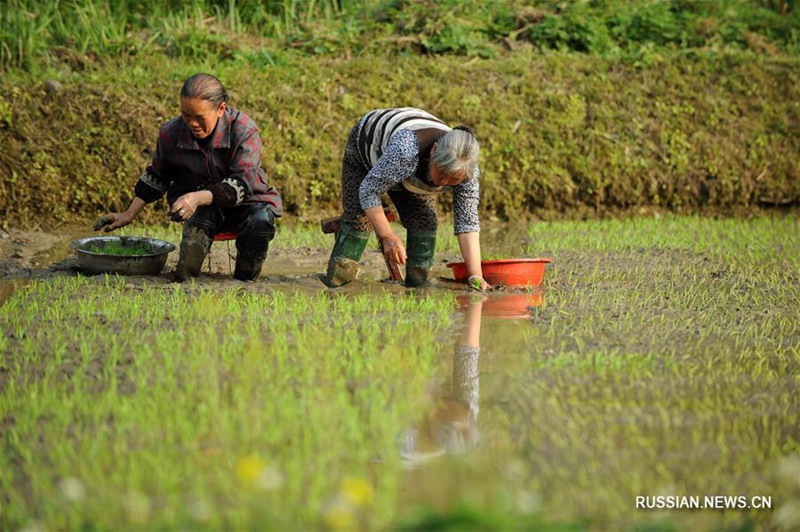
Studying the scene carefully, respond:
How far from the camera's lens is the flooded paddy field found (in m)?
2.87

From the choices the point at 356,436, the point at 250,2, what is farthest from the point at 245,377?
the point at 250,2

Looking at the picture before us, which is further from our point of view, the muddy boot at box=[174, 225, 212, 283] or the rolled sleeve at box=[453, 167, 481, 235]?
the muddy boot at box=[174, 225, 212, 283]

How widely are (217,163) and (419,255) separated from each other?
4.51ft

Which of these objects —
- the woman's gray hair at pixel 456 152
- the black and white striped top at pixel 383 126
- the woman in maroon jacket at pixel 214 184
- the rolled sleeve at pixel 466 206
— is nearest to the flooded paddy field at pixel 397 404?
the woman in maroon jacket at pixel 214 184

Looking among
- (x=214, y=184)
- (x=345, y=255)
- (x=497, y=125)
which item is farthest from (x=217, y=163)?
(x=497, y=125)

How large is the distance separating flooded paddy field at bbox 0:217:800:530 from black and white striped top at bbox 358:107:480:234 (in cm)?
54

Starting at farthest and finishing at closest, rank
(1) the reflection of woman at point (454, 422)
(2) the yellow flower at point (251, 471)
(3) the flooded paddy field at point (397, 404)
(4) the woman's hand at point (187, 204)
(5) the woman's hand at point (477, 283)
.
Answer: (5) the woman's hand at point (477, 283) → (4) the woman's hand at point (187, 204) → (1) the reflection of woman at point (454, 422) → (3) the flooded paddy field at point (397, 404) → (2) the yellow flower at point (251, 471)

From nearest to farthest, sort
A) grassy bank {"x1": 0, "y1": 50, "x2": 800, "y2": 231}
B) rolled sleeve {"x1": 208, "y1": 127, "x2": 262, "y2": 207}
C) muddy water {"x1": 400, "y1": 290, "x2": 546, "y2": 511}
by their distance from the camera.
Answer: muddy water {"x1": 400, "y1": 290, "x2": 546, "y2": 511} → rolled sleeve {"x1": 208, "y1": 127, "x2": 262, "y2": 207} → grassy bank {"x1": 0, "y1": 50, "x2": 800, "y2": 231}

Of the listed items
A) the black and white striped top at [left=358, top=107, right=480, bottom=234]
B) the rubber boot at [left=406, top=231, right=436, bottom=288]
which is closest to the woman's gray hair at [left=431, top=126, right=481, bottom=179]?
the black and white striped top at [left=358, top=107, right=480, bottom=234]

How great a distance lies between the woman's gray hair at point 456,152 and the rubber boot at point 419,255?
3.45 feet

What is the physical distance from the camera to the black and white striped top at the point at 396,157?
5.58 m

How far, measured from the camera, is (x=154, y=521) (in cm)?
270

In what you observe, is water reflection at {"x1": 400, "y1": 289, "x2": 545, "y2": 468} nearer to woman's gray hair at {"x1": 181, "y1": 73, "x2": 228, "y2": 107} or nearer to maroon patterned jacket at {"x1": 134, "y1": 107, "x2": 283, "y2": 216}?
maroon patterned jacket at {"x1": 134, "y1": 107, "x2": 283, "y2": 216}

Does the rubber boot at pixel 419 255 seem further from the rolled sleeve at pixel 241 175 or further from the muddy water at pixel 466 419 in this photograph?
the rolled sleeve at pixel 241 175
